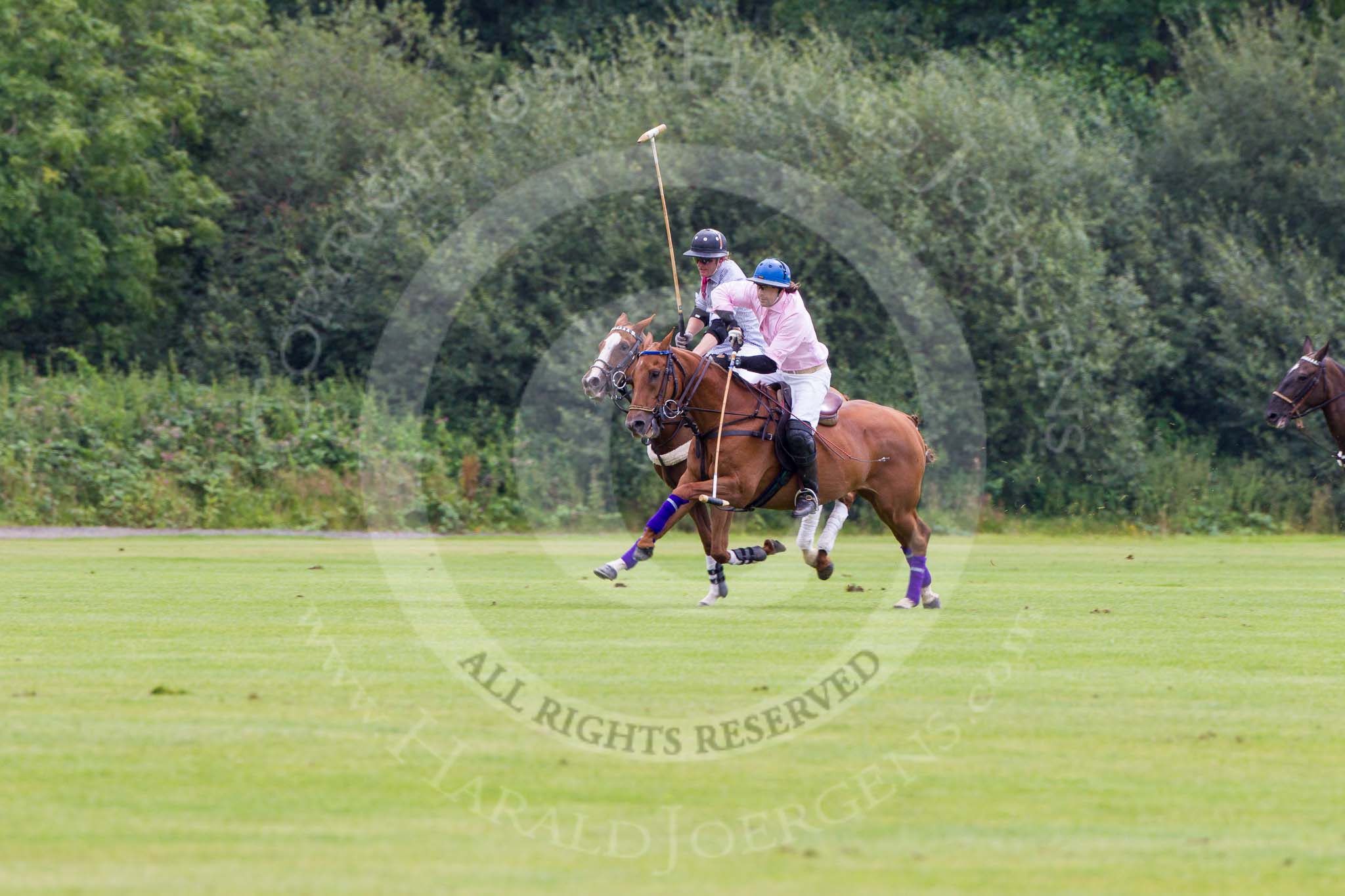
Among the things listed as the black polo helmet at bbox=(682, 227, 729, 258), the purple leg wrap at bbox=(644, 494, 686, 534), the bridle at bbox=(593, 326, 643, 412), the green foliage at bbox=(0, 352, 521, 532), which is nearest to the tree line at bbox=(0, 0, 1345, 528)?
the green foliage at bbox=(0, 352, 521, 532)

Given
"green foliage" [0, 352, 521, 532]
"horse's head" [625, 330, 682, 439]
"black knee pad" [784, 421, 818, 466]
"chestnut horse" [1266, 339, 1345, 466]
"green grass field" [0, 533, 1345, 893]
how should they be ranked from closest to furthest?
1. "green grass field" [0, 533, 1345, 893]
2. "horse's head" [625, 330, 682, 439]
3. "black knee pad" [784, 421, 818, 466]
4. "chestnut horse" [1266, 339, 1345, 466]
5. "green foliage" [0, 352, 521, 532]

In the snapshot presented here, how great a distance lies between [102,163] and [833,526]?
25047 mm

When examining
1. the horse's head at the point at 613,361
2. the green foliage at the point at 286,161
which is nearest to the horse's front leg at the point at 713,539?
the horse's head at the point at 613,361

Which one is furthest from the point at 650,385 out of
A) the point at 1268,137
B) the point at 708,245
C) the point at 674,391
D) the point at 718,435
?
the point at 1268,137

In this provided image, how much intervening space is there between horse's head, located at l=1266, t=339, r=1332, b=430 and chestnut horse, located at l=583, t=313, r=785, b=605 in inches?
337

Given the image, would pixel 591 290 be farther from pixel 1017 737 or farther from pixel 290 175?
pixel 1017 737

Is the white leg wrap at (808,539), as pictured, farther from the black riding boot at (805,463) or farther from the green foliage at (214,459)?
the green foliage at (214,459)

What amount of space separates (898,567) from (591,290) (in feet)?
48.4

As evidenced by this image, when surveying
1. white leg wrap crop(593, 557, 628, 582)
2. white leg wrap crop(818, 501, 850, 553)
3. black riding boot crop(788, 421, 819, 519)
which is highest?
black riding boot crop(788, 421, 819, 519)

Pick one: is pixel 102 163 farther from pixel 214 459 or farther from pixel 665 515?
pixel 665 515

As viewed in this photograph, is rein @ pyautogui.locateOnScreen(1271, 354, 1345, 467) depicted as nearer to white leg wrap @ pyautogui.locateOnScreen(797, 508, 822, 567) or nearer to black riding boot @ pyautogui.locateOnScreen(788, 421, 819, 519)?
white leg wrap @ pyautogui.locateOnScreen(797, 508, 822, 567)

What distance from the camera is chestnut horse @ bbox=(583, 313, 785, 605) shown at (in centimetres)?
1452

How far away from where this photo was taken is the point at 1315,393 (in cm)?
2114

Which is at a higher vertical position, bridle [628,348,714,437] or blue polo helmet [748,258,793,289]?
blue polo helmet [748,258,793,289]
